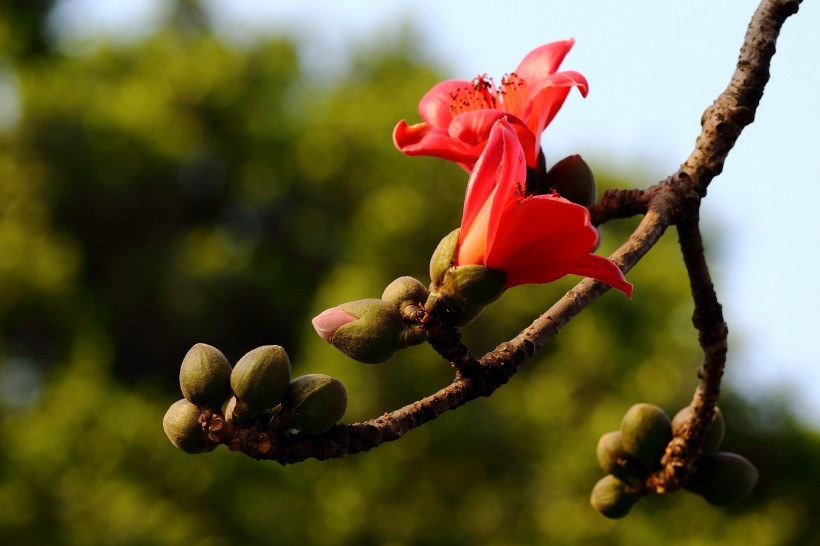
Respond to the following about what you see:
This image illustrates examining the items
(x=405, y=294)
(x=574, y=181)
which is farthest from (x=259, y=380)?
(x=574, y=181)

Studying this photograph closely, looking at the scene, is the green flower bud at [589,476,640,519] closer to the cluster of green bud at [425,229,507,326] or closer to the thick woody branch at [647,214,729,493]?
the thick woody branch at [647,214,729,493]

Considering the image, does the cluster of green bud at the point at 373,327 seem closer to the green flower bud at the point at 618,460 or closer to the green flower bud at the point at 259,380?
the green flower bud at the point at 259,380

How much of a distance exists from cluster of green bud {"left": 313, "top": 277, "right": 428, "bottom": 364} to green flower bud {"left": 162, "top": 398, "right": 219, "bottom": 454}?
0.45ft

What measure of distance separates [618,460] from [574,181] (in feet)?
1.35

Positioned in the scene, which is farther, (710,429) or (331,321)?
(710,429)

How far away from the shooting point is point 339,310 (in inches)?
36.4

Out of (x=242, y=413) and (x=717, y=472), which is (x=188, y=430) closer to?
(x=242, y=413)

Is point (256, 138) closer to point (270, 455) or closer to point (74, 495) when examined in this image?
point (74, 495)

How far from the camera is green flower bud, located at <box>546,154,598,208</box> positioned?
1122 mm

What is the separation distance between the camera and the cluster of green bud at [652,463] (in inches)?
50.3

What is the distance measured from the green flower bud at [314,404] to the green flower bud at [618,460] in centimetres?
54

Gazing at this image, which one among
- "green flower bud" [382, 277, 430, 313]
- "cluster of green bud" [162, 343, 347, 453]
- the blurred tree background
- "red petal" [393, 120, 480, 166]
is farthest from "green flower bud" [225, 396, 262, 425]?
the blurred tree background

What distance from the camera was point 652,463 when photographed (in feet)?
4.27

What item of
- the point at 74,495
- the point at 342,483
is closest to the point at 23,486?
the point at 74,495
